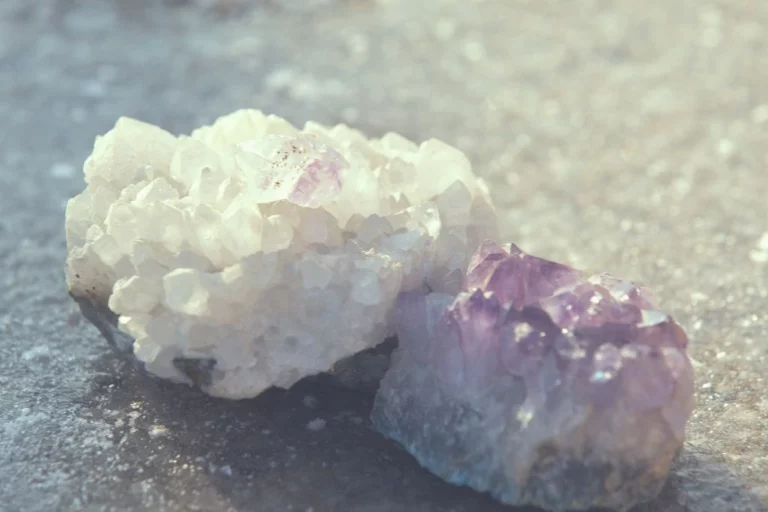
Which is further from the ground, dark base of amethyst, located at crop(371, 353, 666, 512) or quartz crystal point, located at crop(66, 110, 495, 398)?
quartz crystal point, located at crop(66, 110, 495, 398)

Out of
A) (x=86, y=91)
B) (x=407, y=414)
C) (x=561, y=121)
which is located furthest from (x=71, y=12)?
(x=407, y=414)

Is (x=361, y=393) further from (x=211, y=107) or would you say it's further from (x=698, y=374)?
(x=211, y=107)

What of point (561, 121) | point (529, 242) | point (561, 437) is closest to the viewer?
point (561, 437)

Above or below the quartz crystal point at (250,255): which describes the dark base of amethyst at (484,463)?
below

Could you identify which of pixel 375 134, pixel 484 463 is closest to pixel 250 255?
pixel 484 463

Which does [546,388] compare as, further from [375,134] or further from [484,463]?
[375,134]
